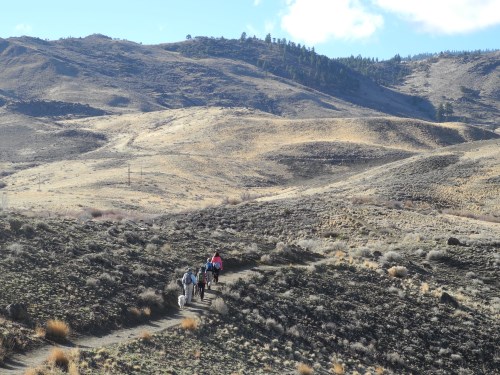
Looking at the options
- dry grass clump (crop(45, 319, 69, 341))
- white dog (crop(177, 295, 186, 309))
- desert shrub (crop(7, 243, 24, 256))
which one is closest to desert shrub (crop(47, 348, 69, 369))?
dry grass clump (crop(45, 319, 69, 341))

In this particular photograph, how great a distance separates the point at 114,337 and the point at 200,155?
74429mm

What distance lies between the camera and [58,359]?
12.5 m

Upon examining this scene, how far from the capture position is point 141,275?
19.9 m

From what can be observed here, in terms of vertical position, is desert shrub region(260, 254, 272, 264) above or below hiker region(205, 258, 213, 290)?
below

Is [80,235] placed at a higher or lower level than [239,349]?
higher

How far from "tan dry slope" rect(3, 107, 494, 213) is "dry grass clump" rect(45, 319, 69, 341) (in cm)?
3357

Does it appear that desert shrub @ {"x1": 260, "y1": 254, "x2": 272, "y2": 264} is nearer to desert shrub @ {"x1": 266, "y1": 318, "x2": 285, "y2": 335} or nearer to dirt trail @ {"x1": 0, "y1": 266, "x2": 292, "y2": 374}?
dirt trail @ {"x1": 0, "y1": 266, "x2": 292, "y2": 374}

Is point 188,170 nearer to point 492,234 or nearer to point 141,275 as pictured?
point 492,234

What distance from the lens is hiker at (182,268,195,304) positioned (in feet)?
59.7

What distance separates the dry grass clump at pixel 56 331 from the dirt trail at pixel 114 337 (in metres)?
0.26

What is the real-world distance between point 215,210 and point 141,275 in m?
19.7

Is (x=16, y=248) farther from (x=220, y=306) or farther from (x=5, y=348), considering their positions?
(x=220, y=306)

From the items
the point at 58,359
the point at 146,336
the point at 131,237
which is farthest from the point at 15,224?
the point at 58,359

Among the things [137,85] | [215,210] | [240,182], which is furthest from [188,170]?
[137,85]
